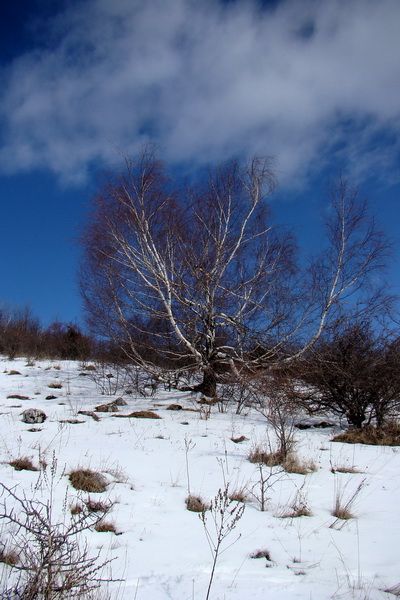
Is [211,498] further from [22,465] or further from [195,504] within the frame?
[22,465]

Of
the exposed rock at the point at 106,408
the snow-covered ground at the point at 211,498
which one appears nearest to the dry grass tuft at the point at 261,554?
the snow-covered ground at the point at 211,498

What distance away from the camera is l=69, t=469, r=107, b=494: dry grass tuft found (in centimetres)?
352

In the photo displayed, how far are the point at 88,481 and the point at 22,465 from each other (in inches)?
32.9

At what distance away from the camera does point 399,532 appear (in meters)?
3.04

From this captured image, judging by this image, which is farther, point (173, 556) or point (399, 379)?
point (399, 379)

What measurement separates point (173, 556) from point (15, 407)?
6.56 meters

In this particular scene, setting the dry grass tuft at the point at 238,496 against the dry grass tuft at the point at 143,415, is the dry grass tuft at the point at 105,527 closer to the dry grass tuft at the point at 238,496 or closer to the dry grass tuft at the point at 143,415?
the dry grass tuft at the point at 238,496

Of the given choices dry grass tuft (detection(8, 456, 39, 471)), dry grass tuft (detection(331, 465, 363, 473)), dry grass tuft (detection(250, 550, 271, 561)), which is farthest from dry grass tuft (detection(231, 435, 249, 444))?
dry grass tuft (detection(250, 550, 271, 561))

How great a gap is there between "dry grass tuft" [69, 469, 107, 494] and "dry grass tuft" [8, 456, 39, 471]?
488 mm

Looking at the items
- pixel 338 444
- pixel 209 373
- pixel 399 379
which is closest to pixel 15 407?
pixel 209 373

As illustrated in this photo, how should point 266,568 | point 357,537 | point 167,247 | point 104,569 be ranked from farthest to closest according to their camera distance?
point 167,247, point 357,537, point 266,568, point 104,569

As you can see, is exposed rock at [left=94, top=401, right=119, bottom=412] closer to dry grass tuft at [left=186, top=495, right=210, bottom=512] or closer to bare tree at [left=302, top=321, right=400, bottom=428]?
bare tree at [left=302, top=321, right=400, bottom=428]

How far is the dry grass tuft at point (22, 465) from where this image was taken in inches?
154

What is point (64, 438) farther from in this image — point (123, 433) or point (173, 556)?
point (173, 556)
